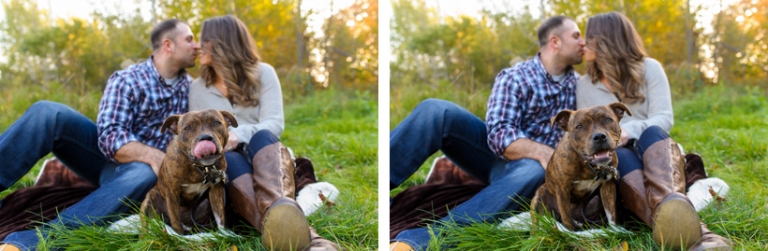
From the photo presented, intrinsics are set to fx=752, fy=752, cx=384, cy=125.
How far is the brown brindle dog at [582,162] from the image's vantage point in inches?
104

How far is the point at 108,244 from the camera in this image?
9.04 ft

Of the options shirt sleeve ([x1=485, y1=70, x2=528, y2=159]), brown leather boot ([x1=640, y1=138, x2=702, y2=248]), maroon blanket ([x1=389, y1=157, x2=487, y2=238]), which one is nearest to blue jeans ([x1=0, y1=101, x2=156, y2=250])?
maroon blanket ([x1=389, y1=157, x2=487, y2=238])

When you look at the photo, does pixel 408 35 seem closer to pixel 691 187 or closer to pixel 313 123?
pixel 313 123

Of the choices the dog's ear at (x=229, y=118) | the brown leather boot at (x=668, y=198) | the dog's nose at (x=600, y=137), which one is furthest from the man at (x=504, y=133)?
the dog's ear at (x=229, y=118)

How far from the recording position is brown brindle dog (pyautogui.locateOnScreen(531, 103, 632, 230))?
2.64 meters

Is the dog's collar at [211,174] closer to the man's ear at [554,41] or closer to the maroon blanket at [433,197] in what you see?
the maroon blanket at [433,197]

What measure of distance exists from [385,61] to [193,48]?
2.57 feet

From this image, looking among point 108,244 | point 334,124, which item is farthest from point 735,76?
point 108,244

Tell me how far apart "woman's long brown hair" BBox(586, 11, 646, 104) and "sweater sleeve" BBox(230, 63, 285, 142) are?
122 cm

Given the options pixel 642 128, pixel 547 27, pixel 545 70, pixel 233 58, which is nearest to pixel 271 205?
pixel 233 58

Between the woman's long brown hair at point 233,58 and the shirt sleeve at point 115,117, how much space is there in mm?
305

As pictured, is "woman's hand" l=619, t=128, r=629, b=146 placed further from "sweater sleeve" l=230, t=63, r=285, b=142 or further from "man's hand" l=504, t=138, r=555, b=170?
"sweater sleeve" l=230, t=63, r=285, b=142

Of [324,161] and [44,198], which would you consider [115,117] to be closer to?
[44,198]

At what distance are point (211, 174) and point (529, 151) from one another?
1200 millimetres
